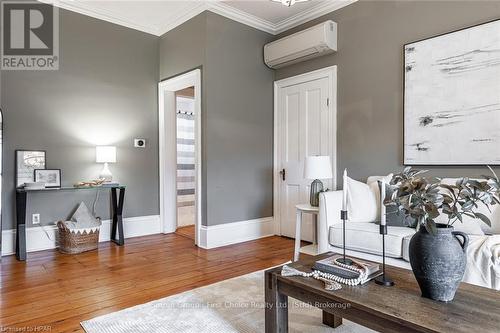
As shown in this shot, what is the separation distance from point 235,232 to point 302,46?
2.46 meters

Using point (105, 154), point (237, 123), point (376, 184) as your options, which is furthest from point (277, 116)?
point (105, 154)

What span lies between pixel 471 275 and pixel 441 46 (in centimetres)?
208

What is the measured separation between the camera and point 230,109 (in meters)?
4.06

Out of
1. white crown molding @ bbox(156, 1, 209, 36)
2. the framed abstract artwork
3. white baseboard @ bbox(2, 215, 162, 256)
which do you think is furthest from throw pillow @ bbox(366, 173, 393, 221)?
white baseboard @ bbox(2, 215, 162, 256)

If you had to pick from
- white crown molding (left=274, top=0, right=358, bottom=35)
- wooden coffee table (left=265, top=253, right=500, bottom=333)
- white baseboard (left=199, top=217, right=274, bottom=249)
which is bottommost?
white baseboard (left=199, top=217, right=274, bottom=249)

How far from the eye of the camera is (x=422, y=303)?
130 centimetres

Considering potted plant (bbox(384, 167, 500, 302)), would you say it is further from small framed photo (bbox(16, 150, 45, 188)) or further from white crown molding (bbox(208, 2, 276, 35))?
small framed photo (bbox(16, 150, 45, 188))

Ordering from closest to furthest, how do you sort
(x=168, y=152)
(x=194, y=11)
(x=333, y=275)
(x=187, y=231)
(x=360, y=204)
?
(x=333, y=275) → (x=360, y=204) → (x=194, y=11) → (x=168, y=152) → (x=187, y=231)

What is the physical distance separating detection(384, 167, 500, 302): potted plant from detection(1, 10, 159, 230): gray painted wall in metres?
3.80

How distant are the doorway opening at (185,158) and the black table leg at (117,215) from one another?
1080 millimetres

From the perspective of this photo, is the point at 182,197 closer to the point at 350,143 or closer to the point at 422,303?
the point at 350,143

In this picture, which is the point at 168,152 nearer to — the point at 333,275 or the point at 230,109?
the point at 230,109

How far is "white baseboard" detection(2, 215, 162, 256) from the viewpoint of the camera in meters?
3.49

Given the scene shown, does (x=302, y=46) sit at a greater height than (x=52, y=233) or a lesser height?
greater
